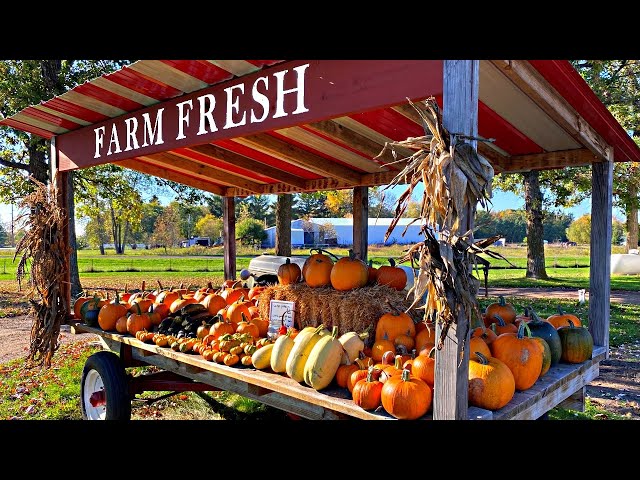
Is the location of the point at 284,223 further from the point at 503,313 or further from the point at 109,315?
the point at 503,313

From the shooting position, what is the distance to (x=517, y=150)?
15.8 ft

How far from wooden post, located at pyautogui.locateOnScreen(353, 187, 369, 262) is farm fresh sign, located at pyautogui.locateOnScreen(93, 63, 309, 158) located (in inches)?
135

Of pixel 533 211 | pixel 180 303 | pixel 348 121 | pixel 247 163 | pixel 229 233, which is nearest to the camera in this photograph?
pixel 348 121

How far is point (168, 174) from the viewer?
734 centimetres

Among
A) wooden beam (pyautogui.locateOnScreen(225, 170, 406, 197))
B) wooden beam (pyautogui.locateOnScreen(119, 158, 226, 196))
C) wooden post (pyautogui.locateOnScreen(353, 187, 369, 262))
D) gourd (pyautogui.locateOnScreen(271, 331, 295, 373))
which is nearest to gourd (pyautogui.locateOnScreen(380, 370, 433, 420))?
gourd (pyautogui.locateOnScreen(271, 331, 295, 373))

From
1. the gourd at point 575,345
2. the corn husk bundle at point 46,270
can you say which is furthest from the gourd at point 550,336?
the corn husk bundle at point 46,270

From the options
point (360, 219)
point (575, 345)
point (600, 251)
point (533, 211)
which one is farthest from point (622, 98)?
point (575, 345)

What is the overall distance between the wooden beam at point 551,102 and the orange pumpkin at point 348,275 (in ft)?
6.10

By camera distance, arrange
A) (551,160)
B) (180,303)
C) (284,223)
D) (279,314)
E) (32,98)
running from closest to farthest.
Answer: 1. (279,314)
2. (551,160)
3. (180,303)
4. (32,98)
5. (284,223)

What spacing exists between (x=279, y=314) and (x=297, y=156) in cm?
223

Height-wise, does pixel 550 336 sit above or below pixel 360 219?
below

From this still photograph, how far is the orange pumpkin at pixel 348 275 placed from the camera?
13.4 ft
